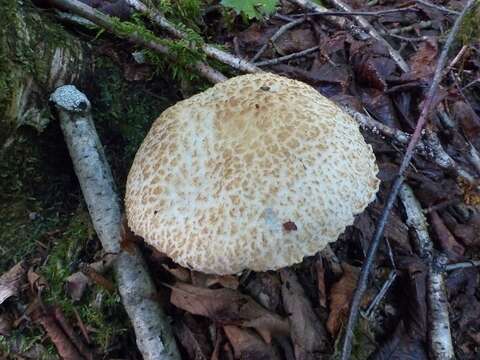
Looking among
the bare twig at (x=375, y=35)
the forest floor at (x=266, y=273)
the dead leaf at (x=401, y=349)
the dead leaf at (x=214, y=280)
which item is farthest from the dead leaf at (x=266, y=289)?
the bare twig at (x=375, y=35)

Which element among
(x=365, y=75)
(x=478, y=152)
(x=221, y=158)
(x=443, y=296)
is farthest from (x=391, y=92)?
(x=221, y=158)

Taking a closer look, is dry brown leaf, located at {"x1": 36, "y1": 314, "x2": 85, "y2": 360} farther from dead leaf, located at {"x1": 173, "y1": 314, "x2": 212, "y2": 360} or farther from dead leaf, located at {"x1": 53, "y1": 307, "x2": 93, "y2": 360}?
dead leaf, located at {"x1": 173, "y1": 314, "x2": 212, "y2": 360}

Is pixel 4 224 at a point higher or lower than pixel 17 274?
higher

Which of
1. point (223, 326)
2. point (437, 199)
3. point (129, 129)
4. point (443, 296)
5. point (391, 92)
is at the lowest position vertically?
point (223, 326)

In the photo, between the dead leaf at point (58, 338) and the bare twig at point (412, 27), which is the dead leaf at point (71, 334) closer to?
the dead leaf at point (58, 338)

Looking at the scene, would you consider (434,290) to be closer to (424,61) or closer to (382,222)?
(382,222)

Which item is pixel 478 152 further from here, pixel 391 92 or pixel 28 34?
pixel 28 34
